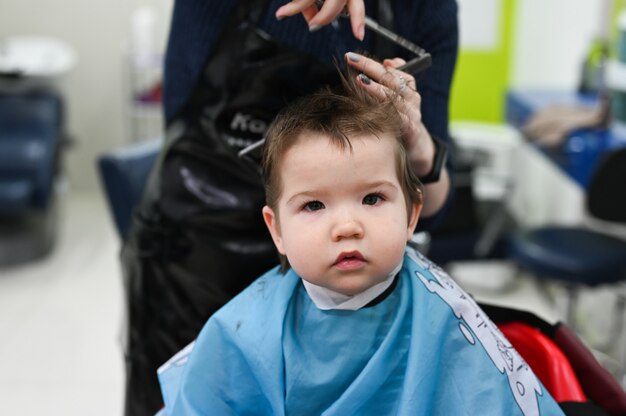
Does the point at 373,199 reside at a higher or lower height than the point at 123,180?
higher

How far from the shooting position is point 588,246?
8.40 ft

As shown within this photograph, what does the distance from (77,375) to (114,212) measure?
46.2 inches

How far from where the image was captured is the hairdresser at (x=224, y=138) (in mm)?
1024

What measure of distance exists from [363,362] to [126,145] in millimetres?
3943

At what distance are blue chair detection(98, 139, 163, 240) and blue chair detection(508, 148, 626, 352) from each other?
4.14 feet

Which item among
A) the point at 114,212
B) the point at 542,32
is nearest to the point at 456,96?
the point at 542,32

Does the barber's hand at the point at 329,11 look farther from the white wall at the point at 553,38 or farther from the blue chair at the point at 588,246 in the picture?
the white wall at the point at 553,38

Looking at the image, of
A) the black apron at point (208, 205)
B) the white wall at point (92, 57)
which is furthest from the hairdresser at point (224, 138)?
the white wall at point (92, 57)

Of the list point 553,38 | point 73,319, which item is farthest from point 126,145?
point 553,38

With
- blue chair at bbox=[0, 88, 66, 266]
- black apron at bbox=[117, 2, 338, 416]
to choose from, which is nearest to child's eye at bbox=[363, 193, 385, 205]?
black apron at bbox=[117, 2, 338, 416]

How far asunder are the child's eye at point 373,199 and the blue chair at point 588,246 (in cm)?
154

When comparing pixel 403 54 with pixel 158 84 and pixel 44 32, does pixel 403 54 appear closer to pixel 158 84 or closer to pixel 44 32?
pixel 158 84

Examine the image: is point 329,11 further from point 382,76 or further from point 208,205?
point 208,205

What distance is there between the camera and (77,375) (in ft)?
8.93
